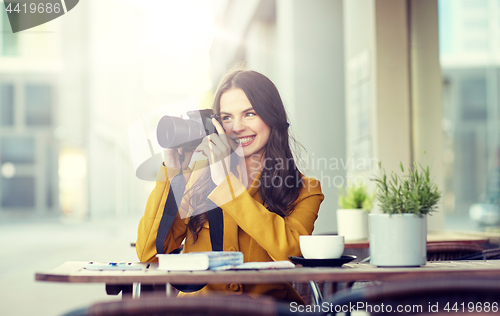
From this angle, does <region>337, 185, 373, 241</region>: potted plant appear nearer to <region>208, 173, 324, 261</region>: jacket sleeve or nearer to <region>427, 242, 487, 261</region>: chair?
<region>427, 242, 487, 261</region>: chair

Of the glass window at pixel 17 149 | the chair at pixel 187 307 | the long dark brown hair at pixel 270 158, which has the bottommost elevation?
the chair at pixel 187 307

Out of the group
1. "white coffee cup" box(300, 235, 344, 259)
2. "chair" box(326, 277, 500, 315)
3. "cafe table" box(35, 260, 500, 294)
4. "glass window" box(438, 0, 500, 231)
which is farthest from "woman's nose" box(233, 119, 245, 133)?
"glass window" box(438, 0, 500, 231)

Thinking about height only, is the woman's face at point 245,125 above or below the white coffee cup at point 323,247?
above

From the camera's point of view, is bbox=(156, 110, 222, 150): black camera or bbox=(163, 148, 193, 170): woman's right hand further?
bbox=(163, 148, 193, 170): woman's right hand

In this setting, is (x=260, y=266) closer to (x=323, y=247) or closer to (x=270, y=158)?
(x=323, y=247)

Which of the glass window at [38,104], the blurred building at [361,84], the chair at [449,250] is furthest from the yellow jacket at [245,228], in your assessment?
the glass window at [38,104]

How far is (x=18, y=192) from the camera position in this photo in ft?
58.1

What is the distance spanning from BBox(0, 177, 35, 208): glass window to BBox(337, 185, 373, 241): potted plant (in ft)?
57.6

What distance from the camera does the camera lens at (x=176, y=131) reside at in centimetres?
124

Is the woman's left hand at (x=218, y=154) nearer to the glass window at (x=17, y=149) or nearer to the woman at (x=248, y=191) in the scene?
the woman at (x=248, y=191)

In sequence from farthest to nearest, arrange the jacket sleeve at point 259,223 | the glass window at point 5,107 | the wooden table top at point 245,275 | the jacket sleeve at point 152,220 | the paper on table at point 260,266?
the glass window at point 5,107
the jacket sleeve at point 152,220
the jacket sleeve at point 259,223
the paper on table at point 260,266
the wooden table top at point 245,275

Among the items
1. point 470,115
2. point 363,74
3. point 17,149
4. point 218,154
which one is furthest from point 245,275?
point 17,149

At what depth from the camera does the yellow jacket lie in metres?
1.24

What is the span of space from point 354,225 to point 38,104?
61.3 feet
